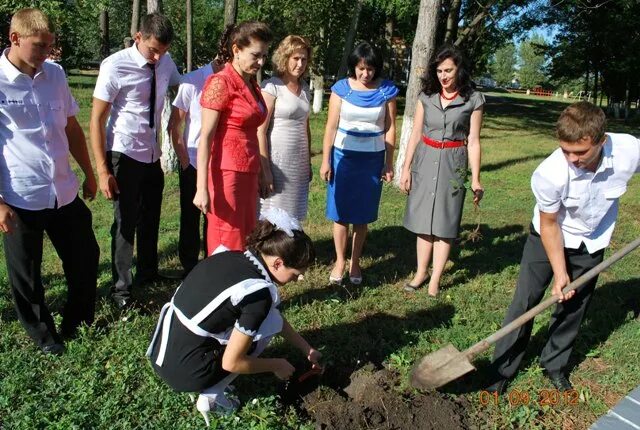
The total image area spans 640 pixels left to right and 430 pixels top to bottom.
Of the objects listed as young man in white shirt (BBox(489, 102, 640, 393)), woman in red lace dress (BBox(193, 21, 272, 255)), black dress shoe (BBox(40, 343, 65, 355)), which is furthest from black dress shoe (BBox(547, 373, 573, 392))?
black dress shoe (BBox(40, 343, 65, 355))

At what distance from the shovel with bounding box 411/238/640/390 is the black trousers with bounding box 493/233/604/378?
12 centimetres

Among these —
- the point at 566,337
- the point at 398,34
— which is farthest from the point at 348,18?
the point at 566,337

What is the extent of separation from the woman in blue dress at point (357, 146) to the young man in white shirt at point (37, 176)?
6.17 feet

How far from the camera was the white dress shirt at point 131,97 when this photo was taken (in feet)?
11.9

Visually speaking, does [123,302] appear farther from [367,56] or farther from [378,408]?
[367,56]

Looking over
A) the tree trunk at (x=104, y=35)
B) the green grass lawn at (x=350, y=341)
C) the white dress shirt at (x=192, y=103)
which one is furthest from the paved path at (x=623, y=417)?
the tree trunk at (x=104, y=35)

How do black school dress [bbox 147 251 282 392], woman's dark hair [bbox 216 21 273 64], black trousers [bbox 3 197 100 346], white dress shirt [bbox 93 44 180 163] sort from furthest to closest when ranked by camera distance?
white dress shirt [bbox 93 44 180 163] → woman's dark hair [bbox 216 21 273 64] → black trousers [bbox 3 197 100 346] → black school dress [bbox 147 251 282 392]

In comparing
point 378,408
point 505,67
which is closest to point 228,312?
point 378,408

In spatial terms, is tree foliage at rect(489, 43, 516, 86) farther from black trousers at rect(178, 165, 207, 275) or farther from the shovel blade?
the shovel blade

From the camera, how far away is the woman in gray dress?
4.20 meters

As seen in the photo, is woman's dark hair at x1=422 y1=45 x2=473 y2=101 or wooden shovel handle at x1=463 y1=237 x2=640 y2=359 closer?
wooden shovel handle at x1=463 y1=237 x2=640 y2=359

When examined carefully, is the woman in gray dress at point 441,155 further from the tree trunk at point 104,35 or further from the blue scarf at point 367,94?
the tree trunk at point 104,35

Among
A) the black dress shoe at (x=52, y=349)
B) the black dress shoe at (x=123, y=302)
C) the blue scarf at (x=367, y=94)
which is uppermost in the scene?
the blue scarf at (x=367, y=94)

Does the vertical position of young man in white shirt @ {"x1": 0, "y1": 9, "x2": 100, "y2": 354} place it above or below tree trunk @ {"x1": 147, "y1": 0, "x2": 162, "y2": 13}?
below
